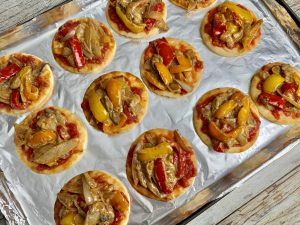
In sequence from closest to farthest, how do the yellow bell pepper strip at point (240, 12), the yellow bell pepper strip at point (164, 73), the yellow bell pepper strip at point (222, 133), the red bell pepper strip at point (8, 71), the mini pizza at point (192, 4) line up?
the yellow bell pepper strip at point (222, 133) < the red bell pepper strip at point (8, 71) < the yellow bell pepper strip at point (164, 73) < the yellow bell pepper strip at point (240, 12) < the mini pizza at point (192, 4)

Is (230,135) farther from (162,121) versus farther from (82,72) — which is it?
(82,72)

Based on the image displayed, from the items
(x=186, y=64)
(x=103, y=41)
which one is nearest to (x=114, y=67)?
(x=103, y=41)

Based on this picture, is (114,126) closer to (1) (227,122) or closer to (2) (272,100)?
(1) (227,122)

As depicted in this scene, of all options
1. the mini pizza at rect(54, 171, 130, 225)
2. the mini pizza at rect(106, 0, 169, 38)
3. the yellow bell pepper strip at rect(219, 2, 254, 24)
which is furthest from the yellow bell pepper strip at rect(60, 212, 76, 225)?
the yellow bell pepper strip at rect(219, 2, 254, 24)

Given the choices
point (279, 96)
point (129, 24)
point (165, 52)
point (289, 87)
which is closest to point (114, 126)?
point (165, 52)

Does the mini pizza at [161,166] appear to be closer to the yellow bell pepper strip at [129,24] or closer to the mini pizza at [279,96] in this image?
the mini pizza at [279,96]

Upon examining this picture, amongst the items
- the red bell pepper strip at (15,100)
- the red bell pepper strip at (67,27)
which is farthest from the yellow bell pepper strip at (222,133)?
the red bell pepper strip at (15,100)
